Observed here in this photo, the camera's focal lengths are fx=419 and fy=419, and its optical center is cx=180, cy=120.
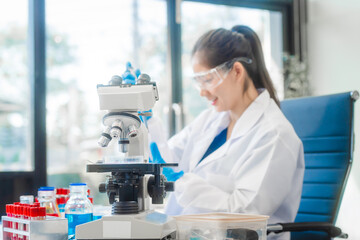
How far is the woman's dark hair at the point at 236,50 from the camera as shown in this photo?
1.77 m

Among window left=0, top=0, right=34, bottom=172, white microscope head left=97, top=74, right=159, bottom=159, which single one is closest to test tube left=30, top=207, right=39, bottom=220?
white microscope head left=97, top=74, right=159, bottom=159

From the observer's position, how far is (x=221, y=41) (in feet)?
5.82

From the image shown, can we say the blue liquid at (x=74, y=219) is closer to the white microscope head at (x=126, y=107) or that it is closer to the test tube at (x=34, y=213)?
the test tube at (x=34, y=213)

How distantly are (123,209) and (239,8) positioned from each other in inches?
132

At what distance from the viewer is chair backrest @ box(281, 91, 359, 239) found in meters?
1.62

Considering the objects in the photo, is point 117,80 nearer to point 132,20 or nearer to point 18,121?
point 18,121

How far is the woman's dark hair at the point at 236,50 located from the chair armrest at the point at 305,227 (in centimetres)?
56

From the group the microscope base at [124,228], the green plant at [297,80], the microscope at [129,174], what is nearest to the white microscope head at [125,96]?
the microscope at [129,174]

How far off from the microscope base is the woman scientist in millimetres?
638

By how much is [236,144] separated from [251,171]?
Answer: 0.18m

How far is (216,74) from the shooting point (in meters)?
1.76

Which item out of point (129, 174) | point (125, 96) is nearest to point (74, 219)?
point (129, 174)

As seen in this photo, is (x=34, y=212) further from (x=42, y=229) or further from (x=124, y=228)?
(x=124, y=228)

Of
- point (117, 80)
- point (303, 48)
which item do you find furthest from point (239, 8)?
point (117, 80)
